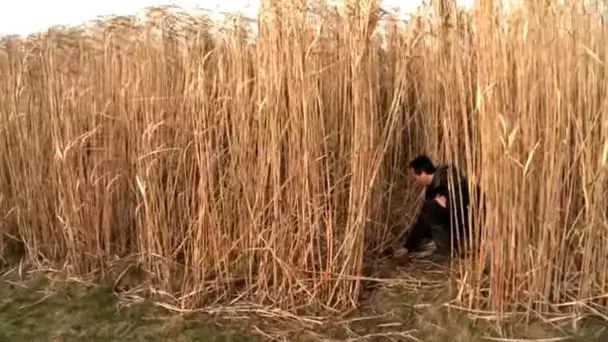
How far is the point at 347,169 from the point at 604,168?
2.54 feet

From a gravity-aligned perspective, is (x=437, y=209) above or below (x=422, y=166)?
below

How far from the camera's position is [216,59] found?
2.28 meters

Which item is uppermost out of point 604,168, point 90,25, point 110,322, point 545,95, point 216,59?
point 90,25

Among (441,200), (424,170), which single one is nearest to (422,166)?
(424,170)

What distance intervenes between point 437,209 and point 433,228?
101 millimetres

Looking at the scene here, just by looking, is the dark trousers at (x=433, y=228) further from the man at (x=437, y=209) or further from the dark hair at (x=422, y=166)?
the dark hair at (x=422, y=166)

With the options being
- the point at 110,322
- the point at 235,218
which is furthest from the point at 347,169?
the point at 110,322

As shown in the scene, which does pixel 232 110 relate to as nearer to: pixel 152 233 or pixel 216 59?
pixel 216 59

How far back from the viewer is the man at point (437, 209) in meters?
2.17

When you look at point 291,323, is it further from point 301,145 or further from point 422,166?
point 422,166

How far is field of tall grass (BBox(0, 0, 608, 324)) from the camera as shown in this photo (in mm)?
1767

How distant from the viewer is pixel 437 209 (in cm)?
226

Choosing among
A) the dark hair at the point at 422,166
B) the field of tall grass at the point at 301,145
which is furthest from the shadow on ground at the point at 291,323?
the dark hair at the point at 422,166

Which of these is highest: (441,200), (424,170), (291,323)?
(424,170)
